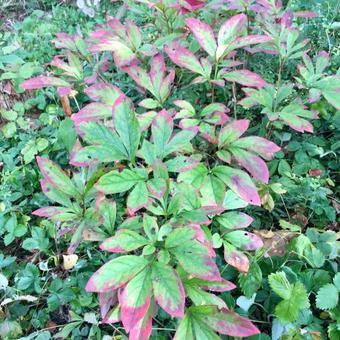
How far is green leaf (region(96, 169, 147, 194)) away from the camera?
44.4 inches

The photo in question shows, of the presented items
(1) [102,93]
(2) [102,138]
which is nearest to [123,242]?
(2) [102,138]

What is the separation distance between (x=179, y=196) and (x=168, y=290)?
270 millimetres

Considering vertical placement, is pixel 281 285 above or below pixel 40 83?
below

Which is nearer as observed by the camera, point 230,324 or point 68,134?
point 230,324

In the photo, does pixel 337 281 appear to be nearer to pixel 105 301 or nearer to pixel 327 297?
pixel 327 297

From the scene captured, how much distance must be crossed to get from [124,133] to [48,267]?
2.37ft

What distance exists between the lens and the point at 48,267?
5.39ft

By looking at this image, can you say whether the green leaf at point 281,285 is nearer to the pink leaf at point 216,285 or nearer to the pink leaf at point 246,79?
the pink leaf at point 216,285

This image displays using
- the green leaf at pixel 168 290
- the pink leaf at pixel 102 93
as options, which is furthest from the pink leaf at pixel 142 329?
the pink leaf at pixel 102 93

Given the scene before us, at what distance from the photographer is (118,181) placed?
114 centimetres

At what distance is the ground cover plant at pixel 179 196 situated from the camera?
1.09 m

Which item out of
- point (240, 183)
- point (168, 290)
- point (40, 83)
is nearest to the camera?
point (168, 290)

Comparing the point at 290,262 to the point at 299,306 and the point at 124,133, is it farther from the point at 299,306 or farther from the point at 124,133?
the point at 124,133

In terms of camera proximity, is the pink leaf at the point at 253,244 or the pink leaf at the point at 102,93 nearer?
the pink leaf at the point at 253,244
